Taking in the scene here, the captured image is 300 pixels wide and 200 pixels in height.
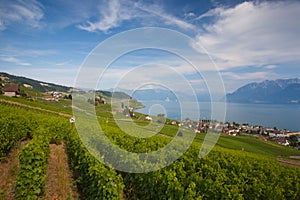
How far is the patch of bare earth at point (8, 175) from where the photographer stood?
26.1 ft

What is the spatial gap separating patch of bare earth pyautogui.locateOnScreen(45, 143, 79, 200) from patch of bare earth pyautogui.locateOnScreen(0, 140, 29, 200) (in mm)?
1239

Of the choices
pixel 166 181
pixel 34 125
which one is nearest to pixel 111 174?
pixel 166 181

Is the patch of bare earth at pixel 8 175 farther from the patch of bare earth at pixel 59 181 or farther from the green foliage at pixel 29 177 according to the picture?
the patch of bare earth at pixel 59 181

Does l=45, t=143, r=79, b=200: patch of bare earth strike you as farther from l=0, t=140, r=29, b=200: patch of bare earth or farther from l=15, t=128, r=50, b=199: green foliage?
l=0, t=140, r=29, b=200: patch of bare earth

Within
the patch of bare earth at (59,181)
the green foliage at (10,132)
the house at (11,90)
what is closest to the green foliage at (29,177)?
the patch of bare earth at (59,181)

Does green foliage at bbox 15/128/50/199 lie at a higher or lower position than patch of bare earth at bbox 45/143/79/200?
higher

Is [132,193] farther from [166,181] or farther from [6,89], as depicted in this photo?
[6,89]

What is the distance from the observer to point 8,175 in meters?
9.71

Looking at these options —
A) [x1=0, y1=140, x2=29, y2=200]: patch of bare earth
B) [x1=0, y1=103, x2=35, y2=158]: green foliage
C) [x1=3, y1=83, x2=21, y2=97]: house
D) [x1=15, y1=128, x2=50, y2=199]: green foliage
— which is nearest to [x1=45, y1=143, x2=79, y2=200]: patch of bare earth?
[x1=15, y1=128, x2=50, y2=199]: green foliage

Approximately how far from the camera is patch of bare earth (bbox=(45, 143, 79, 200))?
331 inches

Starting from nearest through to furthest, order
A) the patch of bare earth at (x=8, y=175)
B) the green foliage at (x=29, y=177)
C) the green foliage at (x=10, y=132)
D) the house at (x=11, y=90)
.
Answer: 1. the green foliage at (x=29, y=177)
2. the patch of bare earth at (x=8, y=175)
3. the green foliage at (x=10, y=132)
4. the house at (x=11, y=90)

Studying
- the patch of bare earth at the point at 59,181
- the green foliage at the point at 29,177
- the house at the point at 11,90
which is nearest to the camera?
the green foliage at the point at 29,177

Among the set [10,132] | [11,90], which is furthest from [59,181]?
[11,90]

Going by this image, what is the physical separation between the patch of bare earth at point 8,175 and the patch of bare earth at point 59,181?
1239 mm
